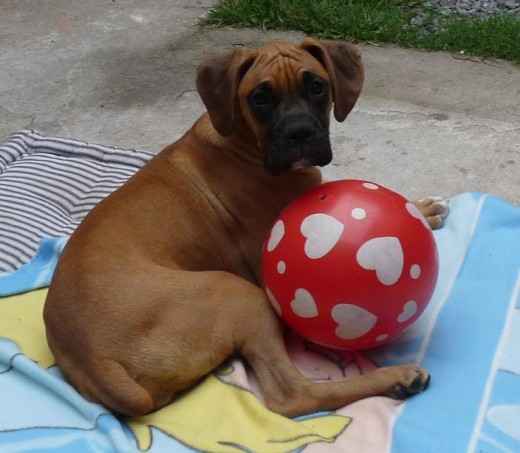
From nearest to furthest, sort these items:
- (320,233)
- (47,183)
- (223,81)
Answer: (320,233), (223,81), (47,183)

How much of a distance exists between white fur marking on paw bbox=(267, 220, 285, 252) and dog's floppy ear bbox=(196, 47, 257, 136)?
0.56 metres

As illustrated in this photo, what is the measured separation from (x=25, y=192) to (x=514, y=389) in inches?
123

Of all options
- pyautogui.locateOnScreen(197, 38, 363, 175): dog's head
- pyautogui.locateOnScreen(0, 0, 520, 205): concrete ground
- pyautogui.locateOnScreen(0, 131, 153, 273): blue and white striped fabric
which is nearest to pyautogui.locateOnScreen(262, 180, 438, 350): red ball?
pyautogui.locateOnScreen(197, 38, 363, 175): dog's head

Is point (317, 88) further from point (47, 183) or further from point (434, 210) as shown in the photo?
point (47, 183)

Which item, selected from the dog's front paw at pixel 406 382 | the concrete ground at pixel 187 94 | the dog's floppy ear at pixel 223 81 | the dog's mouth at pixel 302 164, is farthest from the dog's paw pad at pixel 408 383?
the concrete ground at pixel 187 94

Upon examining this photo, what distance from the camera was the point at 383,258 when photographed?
306cm

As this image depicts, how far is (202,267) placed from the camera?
3.65 meters

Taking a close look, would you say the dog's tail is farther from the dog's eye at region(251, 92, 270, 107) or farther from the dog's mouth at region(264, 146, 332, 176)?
the dog's eye at region(251, 92, 270, 107)

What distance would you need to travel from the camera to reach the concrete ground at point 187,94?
214 inches

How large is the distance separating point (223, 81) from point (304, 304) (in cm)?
109

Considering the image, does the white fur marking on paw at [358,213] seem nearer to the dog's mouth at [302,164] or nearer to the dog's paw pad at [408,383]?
the dog's mouth at [302,164]

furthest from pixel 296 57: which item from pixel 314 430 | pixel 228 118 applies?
pixel 314 430

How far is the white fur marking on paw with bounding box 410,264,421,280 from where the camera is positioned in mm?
3107

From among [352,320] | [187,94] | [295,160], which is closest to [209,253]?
[295,160]
